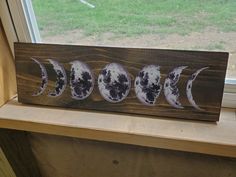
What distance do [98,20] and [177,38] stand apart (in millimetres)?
269

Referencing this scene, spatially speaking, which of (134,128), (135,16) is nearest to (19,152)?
(134,128)

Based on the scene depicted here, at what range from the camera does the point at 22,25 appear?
95 centimetres

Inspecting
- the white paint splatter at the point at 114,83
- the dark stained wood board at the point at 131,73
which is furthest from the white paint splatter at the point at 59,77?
the white paint splatter at the point at 114,83

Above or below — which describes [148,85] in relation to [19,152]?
above

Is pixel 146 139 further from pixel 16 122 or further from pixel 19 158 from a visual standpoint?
pixel 19 158

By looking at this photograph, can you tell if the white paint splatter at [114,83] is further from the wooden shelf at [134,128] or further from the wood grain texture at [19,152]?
the wood grain texture at [19,152]

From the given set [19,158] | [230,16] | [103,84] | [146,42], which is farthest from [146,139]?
[19,158]

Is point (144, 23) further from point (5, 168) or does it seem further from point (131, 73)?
point (5, 168)

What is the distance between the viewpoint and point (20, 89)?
940mm

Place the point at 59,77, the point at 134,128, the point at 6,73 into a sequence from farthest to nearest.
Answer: the point at 6,73
the point at 59,77
the point at 134,128

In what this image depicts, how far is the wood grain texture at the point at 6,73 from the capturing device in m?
0.97

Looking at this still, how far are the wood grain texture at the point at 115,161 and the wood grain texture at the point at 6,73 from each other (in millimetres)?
201

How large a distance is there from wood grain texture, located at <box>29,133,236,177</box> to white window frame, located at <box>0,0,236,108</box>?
22 centimetres

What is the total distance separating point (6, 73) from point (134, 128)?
533 millimetres
